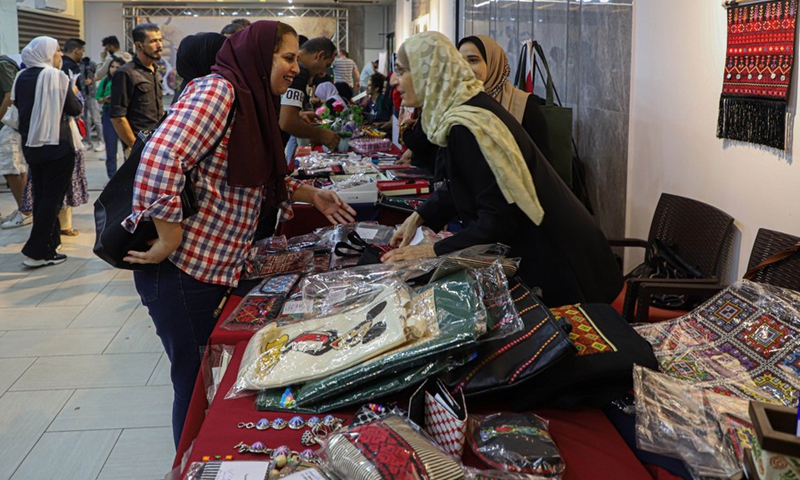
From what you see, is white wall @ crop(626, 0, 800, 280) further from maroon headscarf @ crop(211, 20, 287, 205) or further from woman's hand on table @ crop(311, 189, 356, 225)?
maroon headscarf @ crop(211, 20, 287, 205)

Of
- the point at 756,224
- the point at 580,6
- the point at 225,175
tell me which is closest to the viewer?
the point at 225,175

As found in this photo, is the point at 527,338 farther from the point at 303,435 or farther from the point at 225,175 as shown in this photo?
the point at 225,175

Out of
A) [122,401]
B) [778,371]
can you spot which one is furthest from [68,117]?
[778,371]

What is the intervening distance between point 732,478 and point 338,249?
1.59 meters

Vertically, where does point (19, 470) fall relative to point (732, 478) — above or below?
below

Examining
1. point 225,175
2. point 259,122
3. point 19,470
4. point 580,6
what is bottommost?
point 19,470

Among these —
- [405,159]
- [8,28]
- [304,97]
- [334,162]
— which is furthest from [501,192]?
[8,28]

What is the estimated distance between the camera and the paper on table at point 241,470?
1224mm

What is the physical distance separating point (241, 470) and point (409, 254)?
1044 millimetres

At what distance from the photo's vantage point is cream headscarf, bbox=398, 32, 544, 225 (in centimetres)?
208

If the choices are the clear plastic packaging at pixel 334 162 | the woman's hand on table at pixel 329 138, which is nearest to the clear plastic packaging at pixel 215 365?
the clear plastic packaging at pixel 334 162

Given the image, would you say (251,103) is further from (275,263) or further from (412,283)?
(412,283)

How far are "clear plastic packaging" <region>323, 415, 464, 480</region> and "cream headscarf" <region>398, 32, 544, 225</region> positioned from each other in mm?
992

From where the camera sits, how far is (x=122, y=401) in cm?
324
